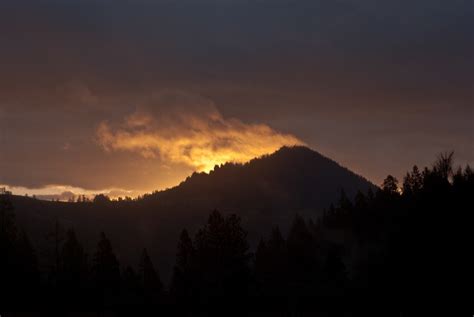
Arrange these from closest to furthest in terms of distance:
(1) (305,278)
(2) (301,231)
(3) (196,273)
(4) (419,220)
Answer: (4) (419,220) < (3) (196,273) < (1) (305,278) < (2) (301,231)

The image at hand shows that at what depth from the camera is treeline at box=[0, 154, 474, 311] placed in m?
43.6

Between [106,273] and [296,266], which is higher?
[296,266]

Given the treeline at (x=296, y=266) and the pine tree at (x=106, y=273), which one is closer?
the treeline at (x=296, y=266)

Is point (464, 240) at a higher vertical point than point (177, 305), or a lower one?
higher

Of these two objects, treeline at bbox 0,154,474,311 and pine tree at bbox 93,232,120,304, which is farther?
pine tree at bbox 93,232,120,304

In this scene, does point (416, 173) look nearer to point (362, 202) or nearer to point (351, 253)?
point (362, 202)

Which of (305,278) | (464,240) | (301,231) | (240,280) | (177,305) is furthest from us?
(301,231)

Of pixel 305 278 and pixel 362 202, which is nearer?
pixel 305 278

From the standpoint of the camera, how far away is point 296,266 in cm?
10131

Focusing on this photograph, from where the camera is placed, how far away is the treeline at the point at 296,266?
43.6m

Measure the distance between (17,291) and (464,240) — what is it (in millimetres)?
45353

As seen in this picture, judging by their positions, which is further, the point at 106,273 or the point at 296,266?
the point at 296,266

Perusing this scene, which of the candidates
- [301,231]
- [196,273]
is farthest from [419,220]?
[301,231]

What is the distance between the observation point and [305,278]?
310ft
